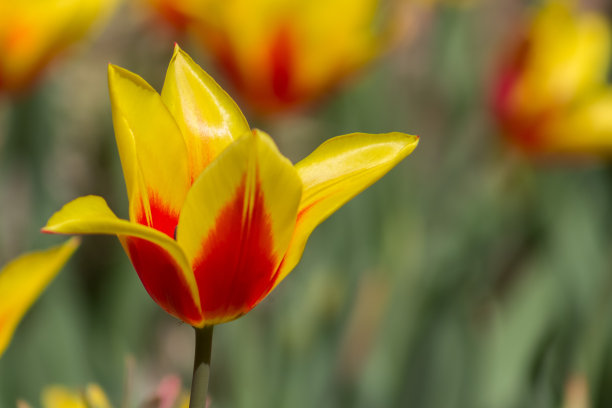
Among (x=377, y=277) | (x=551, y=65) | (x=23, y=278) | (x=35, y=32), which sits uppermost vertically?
(x=551, y=65)

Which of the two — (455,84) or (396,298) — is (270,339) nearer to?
(396,298)

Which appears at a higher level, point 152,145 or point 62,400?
point 152,145

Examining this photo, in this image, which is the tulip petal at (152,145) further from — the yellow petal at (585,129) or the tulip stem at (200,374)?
the yellow petal at (585,129)

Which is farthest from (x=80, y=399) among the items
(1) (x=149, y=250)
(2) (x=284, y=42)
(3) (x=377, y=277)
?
(3) (x=377, y=277)

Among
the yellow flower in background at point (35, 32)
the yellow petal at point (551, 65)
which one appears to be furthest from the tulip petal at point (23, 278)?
the yellow petal at point (551, 65)

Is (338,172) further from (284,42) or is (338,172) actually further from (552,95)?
(552,95)

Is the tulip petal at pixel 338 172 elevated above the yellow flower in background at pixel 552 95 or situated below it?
below

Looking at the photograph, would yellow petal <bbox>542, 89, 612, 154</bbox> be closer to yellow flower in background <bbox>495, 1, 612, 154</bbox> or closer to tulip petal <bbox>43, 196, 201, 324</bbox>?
yellow flower in background <bbox>495, 1, 612, 154</bbox>
